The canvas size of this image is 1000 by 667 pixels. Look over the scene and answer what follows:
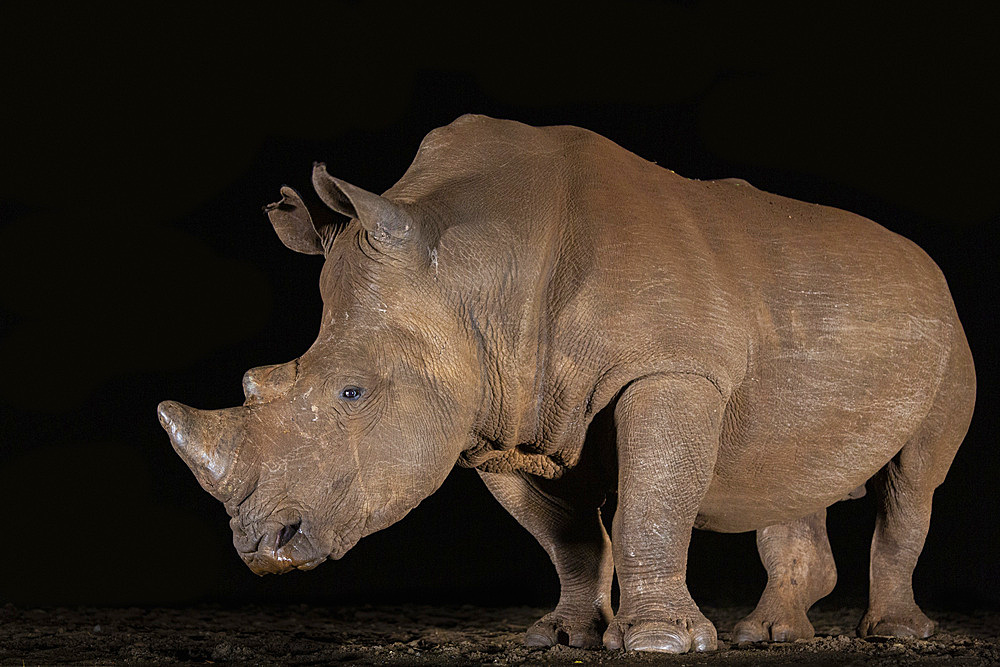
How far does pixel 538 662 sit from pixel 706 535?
415cm

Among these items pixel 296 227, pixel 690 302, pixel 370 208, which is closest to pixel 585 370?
pixel 690 302

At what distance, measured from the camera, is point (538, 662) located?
5258 millimetres

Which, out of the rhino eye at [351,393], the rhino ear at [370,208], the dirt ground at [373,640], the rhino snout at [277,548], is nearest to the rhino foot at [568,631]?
the dirt ground at [373,640]

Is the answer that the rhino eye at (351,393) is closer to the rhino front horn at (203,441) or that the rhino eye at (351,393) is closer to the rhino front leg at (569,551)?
the rhino front horn at (203,441)

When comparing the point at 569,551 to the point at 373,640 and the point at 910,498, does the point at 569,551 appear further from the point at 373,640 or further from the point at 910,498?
the point at 910,498

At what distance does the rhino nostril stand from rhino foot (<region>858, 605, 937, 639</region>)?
3117mm

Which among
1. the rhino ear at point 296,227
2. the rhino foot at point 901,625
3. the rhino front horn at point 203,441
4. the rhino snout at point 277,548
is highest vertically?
the rhino ear at point 296,227

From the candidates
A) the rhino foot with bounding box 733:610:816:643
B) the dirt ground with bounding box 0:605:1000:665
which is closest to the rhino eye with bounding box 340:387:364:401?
the dirt ground with bounding box 0:605:1000:665

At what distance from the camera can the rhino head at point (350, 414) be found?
191 inches

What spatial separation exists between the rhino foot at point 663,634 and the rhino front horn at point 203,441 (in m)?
1.56

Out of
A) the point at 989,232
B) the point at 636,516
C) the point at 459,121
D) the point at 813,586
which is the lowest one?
the point at 813,586

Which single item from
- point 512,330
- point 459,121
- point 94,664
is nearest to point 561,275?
point 512,330

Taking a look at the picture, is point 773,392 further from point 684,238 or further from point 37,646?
point 37,646

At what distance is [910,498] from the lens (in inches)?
257
